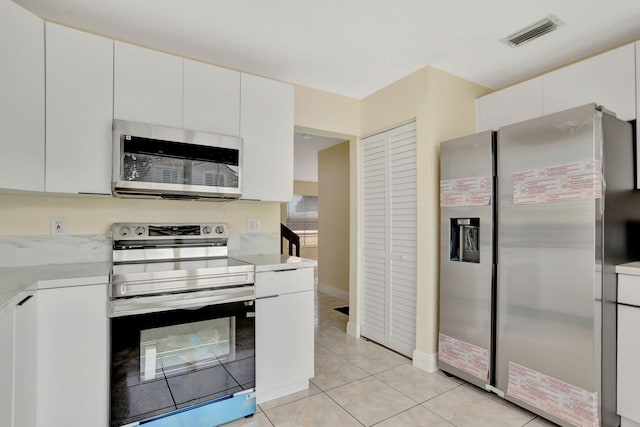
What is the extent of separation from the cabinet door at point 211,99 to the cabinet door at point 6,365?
1.42 m

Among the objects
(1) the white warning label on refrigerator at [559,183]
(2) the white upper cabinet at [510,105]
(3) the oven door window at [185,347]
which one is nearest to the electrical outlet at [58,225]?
(3) the oven door window at [185,347]

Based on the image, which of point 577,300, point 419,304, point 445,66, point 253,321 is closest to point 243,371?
point 253,321

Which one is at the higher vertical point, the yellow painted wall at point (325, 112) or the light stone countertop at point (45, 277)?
the yellow painted wall at point (325, 112)

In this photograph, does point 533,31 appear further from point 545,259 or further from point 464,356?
point 464,356

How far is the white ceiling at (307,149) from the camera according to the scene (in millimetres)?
4707

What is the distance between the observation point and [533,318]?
2.03 meters

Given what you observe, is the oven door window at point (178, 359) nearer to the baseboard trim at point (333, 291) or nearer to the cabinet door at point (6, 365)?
the cabinet door at point (6, 365)

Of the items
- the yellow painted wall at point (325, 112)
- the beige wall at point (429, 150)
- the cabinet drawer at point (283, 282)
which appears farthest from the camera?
the yellow painted wall at point (325, 112)

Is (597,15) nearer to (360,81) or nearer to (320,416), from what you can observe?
(360,81)

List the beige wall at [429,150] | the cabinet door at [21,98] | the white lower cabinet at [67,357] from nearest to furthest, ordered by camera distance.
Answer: the white lower cabinet at [67,357] < the cabinet door at [21,98] < the beige wall at [429,150]

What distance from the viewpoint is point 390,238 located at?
312cm

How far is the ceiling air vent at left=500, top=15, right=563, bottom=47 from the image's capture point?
206cm

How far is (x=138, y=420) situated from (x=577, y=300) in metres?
2.43

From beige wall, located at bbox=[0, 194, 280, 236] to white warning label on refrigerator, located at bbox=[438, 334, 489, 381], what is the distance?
180 cm
